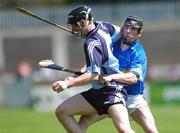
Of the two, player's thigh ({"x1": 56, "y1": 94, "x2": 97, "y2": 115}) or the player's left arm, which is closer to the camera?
the player's left arm

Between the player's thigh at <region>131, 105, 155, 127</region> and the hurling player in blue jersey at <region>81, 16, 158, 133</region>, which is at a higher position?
the hurling player in blue jersey at <region>81, 16, 158, 133</region>

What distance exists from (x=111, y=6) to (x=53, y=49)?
3687 millimetres

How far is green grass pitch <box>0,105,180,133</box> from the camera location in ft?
65.7

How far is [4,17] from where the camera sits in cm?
3956

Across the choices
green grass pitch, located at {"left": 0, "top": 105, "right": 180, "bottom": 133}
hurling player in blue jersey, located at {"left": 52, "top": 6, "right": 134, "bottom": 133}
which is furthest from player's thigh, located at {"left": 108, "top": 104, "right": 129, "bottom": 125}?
green grass pitch, located at {"left": 0, "top": 105, "right": 180, "bottom": 133}

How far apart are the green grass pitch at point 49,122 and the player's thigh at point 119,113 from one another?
7.15m

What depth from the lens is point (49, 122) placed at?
22812 mm

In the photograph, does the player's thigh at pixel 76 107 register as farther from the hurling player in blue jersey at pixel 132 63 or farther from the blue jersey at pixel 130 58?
the blue jersey at pixel 130 58

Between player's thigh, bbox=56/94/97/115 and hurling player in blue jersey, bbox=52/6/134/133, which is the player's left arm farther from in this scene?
player's thigh, bbox=56/94/97/115

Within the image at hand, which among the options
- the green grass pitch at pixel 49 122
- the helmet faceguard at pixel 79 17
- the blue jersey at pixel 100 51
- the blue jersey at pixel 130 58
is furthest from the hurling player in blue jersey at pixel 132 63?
the green grass pitch at pixel 49 122

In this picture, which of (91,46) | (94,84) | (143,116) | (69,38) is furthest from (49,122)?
(69,38)

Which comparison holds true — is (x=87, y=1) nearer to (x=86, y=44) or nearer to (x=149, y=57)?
(x=149, y=57)

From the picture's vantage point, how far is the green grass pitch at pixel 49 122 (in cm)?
2001

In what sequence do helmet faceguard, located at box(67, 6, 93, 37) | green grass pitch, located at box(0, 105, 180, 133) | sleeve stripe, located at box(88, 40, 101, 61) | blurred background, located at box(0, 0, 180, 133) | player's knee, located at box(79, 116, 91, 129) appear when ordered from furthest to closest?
blurred background, located at box(0, 0, 180, 133)
green grass pitch, located at box(0, 105, 180, 133)
player's knee, located at box(79, 116, 91, 129)
helmet faceguard, located at box(67, 6, 93, 37)
sleeve stripe, located at box(88, 40, 101, 61)
